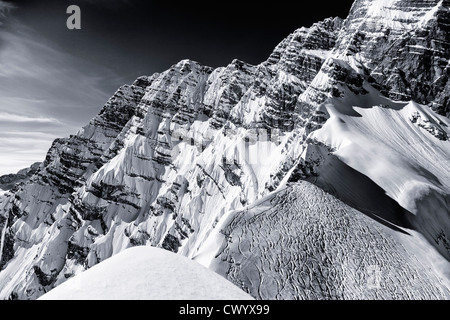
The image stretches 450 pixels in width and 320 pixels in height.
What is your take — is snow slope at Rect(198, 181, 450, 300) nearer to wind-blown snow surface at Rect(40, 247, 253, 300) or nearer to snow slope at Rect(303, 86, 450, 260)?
snow slope at Rect(303, 86, 450, 260)

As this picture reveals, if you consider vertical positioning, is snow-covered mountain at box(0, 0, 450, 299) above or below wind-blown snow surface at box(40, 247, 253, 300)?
below

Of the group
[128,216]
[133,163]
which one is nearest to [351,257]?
[128,216]

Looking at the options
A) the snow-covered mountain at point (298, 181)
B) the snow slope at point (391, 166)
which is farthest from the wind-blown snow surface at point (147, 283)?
the snow slope at point (391, 166)

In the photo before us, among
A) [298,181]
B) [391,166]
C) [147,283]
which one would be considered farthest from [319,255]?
[147,283]

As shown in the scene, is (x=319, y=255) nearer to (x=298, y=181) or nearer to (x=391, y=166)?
(x=298, y=181)

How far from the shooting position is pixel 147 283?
607 cm

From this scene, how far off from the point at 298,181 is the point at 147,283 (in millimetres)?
41620

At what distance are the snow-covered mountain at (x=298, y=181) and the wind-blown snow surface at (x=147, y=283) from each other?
22.4 m

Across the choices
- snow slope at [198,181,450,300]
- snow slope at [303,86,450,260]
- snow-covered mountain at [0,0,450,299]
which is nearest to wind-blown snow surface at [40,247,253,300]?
snow-covered mountain at [0,0,450,299]

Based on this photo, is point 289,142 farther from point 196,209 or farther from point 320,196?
point 320,196

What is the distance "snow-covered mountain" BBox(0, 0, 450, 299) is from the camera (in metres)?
32.9

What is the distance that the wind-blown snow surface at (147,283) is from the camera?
565 centimetres

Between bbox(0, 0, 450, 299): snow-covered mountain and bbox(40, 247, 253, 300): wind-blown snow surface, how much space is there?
73.6 ft
